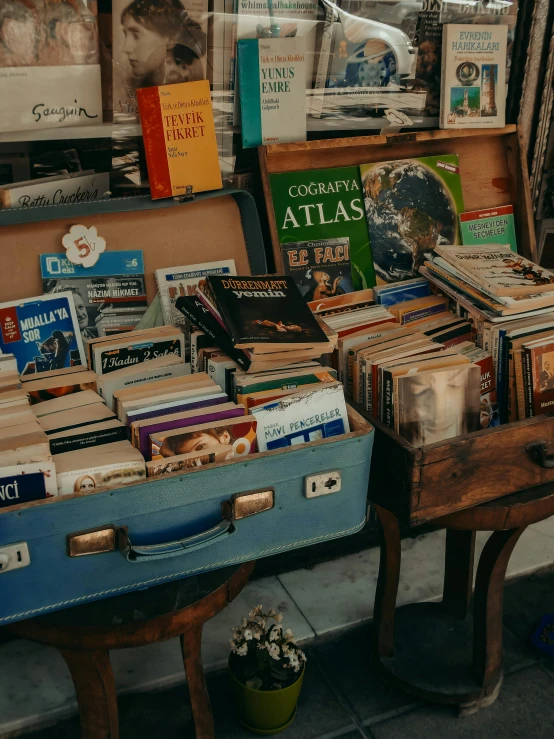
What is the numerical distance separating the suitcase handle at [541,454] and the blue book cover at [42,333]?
1.13 meters

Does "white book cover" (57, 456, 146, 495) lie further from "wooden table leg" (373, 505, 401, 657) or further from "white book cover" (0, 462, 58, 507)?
"wooden table leg" (373, 505, 401, 657)

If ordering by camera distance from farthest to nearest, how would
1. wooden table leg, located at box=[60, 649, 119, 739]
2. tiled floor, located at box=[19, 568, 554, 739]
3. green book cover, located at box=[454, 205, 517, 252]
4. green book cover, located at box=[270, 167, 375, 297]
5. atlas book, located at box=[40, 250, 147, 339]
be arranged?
green book cover, located at box=[454, 205, 517, 252]
green book cover, located at box=[270, 167, 375, 297]
tiled floor, located at box=[19, 568, 554, 739]
atlas book, located at box=[40, 250, 147, 339]
wooden table leg, located at box=[60, 649, 119, 739]

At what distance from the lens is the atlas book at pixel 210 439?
139cm

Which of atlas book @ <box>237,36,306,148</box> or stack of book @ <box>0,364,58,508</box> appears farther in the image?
atlas book @ <box>237,36,306,148</box>

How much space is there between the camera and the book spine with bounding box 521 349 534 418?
1.76 meters

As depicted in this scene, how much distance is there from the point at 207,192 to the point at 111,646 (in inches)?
46.5

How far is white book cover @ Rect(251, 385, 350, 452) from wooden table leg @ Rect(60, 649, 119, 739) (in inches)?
22.3

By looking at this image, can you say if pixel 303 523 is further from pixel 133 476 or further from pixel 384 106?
pixel 384 106

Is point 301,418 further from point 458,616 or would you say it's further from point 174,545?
point 458,616

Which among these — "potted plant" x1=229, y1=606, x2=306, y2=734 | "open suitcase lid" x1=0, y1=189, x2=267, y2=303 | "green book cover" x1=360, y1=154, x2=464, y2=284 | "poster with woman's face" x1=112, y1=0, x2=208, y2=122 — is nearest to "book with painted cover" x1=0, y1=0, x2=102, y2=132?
"poster with woman's face" x1=112, y1=0, x2=208, y2=122

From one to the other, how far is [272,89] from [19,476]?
4.29 ft

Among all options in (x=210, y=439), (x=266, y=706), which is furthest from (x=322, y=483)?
(x=266, y=706)

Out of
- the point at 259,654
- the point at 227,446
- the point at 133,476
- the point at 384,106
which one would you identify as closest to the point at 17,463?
the point at 133,476

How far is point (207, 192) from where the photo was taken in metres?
2.00
